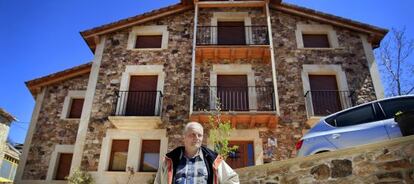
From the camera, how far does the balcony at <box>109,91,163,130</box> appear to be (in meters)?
10.4

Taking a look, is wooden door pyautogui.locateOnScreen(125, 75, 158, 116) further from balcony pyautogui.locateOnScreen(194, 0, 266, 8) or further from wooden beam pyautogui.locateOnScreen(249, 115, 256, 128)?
balcony pyautogui.locateOnScreen(194, 0, 266, 8)

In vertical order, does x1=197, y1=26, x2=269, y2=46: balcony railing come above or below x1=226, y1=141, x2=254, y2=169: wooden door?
above

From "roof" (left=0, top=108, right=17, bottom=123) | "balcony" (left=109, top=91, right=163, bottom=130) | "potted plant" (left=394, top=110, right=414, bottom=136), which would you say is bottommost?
"potted plant" (left=394, top=110, right=414, bottom=136)

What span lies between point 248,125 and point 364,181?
19.0ft

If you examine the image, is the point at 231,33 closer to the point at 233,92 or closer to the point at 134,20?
the point at 233,92

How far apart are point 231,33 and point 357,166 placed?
9.10 meters

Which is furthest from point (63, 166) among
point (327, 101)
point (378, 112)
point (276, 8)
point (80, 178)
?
point (276, 8)

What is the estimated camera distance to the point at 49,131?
1198 centimetres

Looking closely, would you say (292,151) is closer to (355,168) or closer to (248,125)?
(248,125)

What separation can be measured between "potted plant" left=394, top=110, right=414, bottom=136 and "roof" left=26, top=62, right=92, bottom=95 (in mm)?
11982

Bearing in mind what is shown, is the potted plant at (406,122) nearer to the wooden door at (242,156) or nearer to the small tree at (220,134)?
the small tree at (220,134)

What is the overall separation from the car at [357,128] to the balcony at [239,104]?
3744mm

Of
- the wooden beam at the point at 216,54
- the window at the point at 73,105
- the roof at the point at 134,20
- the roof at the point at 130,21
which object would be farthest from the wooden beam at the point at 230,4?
the window at the point at 73,105

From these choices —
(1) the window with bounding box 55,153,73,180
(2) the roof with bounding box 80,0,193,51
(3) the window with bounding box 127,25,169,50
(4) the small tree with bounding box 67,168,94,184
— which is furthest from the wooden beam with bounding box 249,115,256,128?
(1) the window with bounding box 55,153,73,180
